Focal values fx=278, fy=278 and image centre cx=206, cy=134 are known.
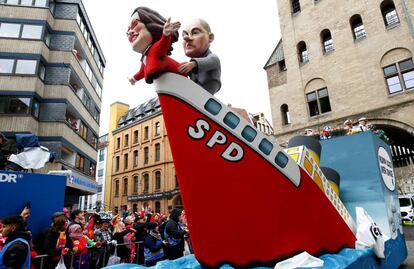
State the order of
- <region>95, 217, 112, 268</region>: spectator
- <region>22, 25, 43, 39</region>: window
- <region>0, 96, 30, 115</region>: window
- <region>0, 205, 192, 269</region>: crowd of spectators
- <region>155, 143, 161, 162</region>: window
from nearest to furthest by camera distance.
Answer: <region>0, 205, 192, 269</region>: crowd of spectators
<region>95, 217, 112, 268</region>: spectator
<region>0, 96, 30, 115</region>: window
<region>22, 25, 43, 39</region>: window
<region>155, 143, 161, 162</region>: window

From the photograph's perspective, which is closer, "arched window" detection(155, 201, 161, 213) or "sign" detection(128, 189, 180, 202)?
"sign" detection(128, 189, 180, 202)

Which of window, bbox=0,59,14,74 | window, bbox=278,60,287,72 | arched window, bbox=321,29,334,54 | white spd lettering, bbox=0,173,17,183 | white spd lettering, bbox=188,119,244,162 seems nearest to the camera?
white spd lettering, bbox=188,119,244,162

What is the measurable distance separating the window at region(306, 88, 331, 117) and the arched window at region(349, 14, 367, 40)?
12.9 ft

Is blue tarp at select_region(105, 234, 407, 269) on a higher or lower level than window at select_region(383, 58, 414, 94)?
lower

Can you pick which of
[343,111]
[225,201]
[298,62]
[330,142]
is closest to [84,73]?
[298,62]

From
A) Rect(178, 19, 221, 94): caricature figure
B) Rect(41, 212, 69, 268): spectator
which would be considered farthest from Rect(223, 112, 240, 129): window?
Rect(41, 212, 69, 268): spectator

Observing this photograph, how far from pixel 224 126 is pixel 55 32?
24.2m

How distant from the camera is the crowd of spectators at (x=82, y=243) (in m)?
3.84

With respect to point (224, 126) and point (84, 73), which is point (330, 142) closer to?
point (224, 126)

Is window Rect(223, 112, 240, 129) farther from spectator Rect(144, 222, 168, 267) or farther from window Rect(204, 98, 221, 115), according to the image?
spectator Rect(144, 222, 168, 267)

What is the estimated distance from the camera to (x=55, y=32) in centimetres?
2184

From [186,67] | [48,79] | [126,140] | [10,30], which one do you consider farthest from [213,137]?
[126,140]

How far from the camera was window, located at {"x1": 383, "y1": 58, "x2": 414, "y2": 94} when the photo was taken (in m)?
15.6

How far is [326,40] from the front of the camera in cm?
1973
